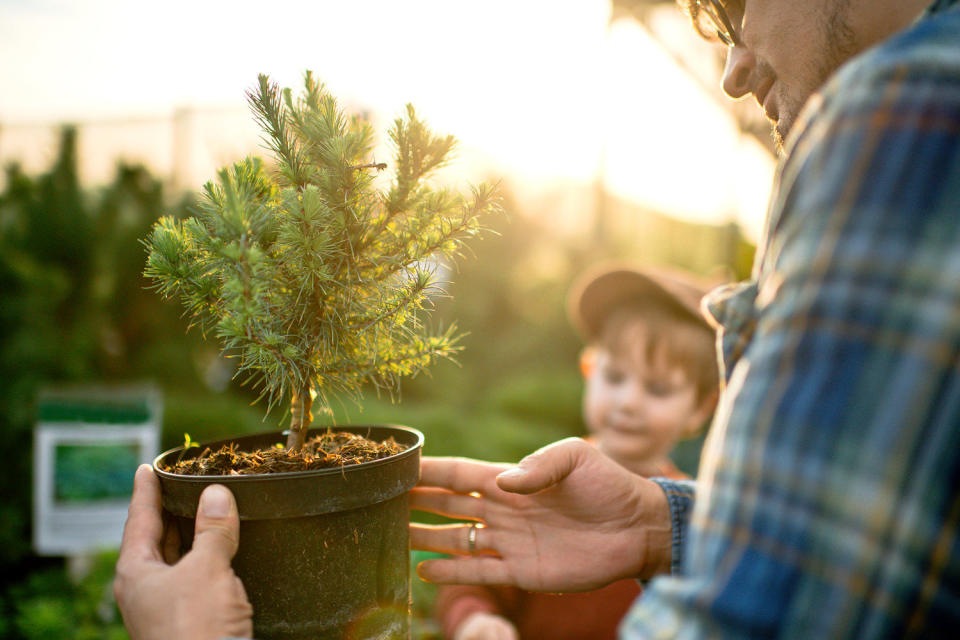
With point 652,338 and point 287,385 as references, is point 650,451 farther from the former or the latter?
point 287,385

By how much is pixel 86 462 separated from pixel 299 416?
2.21m

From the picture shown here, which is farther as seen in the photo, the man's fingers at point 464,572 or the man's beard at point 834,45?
the man's fingers at point 464,572

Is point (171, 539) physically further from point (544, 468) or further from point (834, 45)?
point (834, 45)

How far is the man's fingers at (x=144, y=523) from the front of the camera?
1.04 m

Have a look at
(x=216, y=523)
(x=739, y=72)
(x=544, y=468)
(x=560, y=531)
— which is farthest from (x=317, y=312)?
(x=739, y=72)

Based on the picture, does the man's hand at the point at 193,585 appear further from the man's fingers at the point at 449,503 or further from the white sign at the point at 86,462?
the white sign at the point at 86,462

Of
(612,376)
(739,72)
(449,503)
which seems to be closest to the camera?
(739,72)

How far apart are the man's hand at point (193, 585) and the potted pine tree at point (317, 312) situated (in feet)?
0.13

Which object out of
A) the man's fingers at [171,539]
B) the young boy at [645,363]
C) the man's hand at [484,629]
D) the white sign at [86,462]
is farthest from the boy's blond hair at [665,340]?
the white sign at [86,462]

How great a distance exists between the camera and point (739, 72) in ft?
3.87

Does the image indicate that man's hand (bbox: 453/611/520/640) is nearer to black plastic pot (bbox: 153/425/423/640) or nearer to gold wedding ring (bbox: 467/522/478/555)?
gold wedding ring (bbox: 467/522/478/555)

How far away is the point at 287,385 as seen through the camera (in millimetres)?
1162

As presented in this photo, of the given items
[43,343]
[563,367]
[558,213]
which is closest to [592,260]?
[558,213]

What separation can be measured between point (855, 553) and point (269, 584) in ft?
2.86
